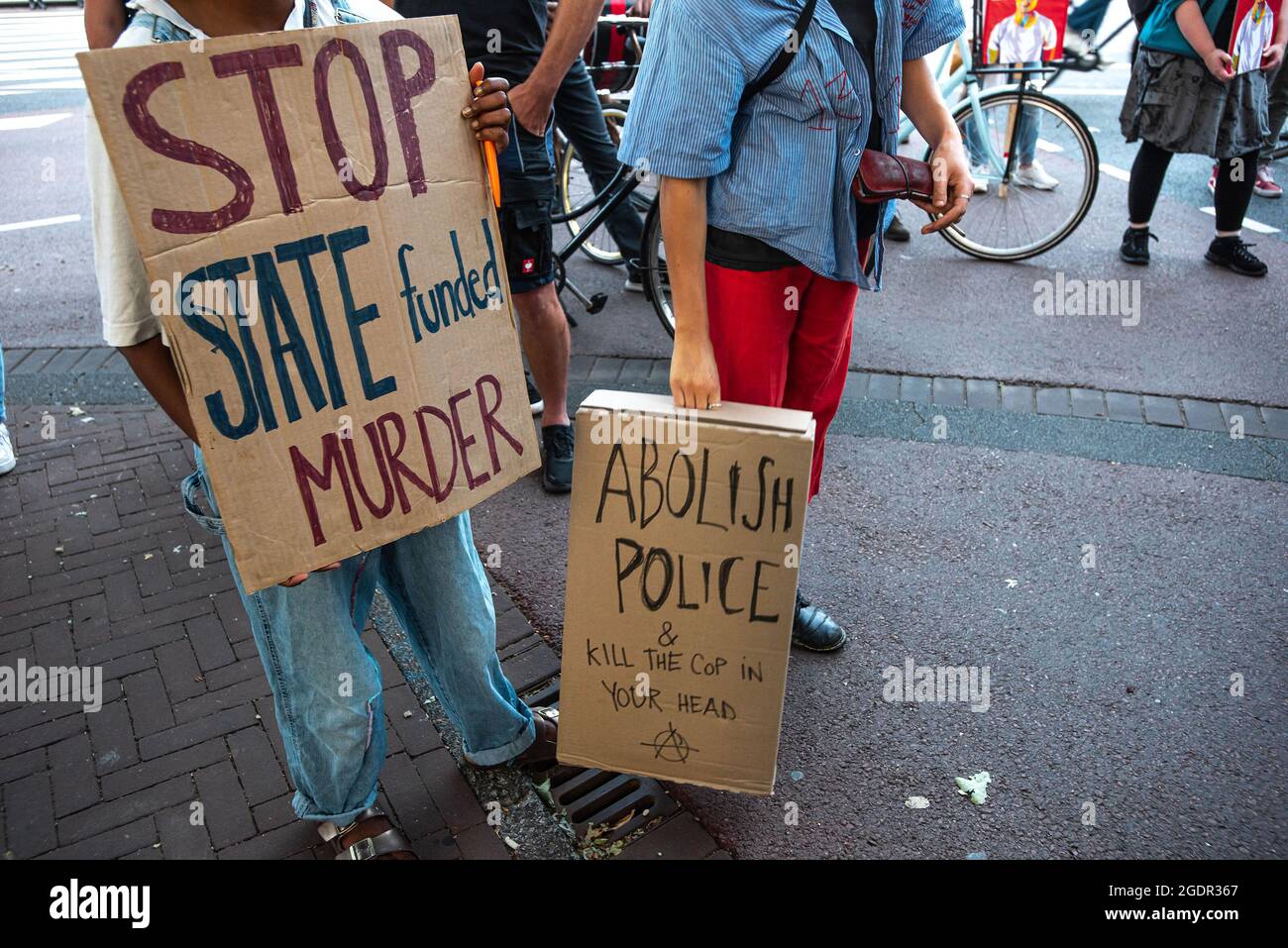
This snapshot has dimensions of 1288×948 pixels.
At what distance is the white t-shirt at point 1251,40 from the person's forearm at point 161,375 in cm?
528

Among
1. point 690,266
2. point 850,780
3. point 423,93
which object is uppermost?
point 423,93

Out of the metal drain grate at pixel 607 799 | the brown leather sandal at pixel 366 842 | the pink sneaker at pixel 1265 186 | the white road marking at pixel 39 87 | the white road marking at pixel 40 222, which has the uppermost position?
the pink sneaker at pixel 1265 186

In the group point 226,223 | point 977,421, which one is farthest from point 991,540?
point 226,223

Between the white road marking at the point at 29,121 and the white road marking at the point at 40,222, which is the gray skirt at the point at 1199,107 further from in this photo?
the white road marking at the point at 29,121

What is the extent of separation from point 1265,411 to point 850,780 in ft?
9.63

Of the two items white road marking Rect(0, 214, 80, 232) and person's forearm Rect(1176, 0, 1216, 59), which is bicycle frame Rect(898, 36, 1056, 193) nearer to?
person's forearm Rect(1176, 0, 1216, 59)

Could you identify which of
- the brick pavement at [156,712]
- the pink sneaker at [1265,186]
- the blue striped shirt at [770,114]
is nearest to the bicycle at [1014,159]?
the pink sneaker at [1265,186]

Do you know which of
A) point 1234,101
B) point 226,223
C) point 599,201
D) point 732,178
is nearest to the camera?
point 226,223

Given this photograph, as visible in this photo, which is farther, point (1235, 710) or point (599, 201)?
point (599, 201)

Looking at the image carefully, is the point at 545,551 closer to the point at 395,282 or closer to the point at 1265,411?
the point at 395,282

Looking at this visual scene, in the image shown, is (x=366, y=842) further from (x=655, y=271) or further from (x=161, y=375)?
(x=655, y=271)

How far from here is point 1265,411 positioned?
4.25 metres

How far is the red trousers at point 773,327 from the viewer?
7.82 ft

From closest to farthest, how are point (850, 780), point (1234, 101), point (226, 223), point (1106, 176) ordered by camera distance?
point (226, 223) → point (850, 780) → point (1234, 101) → point (1106, 176)
